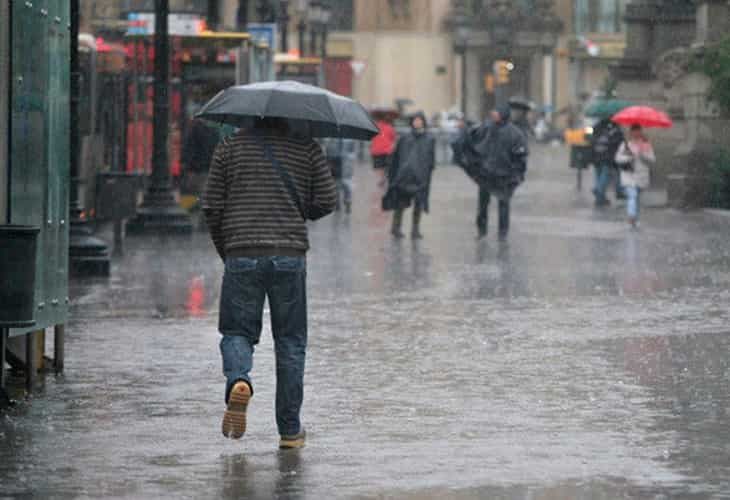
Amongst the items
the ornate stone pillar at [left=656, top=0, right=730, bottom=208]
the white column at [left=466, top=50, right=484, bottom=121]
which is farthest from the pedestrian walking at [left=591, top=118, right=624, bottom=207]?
the white column at [left=466, top=50, right=484, bottom=121]

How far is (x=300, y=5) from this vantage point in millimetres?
66250

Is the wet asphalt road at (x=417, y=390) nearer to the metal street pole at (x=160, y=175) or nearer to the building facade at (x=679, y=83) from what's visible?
the metal street pole at (x=160, y=175)

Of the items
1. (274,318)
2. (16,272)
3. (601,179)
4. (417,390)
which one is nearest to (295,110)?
(274,318)

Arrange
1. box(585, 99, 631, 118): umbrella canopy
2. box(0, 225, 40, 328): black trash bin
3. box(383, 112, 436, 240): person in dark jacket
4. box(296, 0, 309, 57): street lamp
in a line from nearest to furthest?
box(0, 225, 40, 328): black trash bin, box(383, 112, 436, 240): person in dark jacket, box(585, 99, 631, 118): umbrella canopy, box(296, 0, 309, 57): street lamp

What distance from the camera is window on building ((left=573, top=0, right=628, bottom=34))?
107 m

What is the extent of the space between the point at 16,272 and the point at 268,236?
1.63m

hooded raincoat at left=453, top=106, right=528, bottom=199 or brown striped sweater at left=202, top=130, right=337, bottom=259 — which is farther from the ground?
brown striped sweater at left=202, top=130, right=337, bottom=259

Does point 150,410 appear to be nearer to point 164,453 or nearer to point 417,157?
point 164,453

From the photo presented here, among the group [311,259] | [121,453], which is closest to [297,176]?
[121,453]

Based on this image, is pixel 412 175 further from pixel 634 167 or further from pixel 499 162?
pixel 634 167

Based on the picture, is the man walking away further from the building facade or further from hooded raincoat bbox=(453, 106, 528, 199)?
the building facade

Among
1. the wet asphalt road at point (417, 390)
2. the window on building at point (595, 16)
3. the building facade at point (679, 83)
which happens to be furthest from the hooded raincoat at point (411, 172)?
the window on building at point (595, 16)

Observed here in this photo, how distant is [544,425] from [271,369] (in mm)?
2958

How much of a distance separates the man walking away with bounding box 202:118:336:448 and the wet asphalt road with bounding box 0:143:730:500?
398 mm
